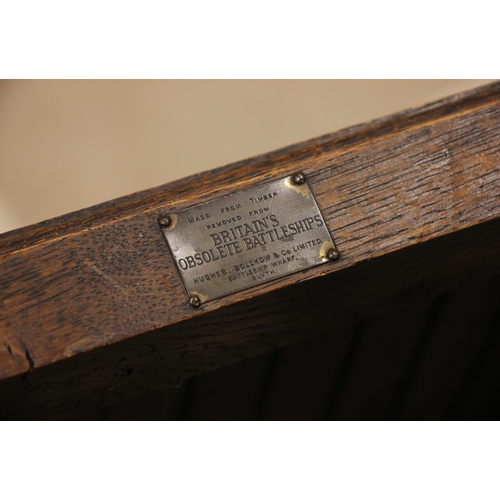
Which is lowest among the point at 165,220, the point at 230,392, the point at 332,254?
the point at 230,392

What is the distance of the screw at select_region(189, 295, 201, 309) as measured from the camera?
0.62 m

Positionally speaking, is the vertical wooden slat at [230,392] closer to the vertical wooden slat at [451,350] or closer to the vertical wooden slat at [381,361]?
the vertical wooden slat at [381,361]

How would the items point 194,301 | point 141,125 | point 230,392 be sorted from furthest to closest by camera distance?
point 141,125 < point 230,392 < point 194,301

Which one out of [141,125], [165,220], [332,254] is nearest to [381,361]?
[332,254]

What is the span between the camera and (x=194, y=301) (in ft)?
2.04

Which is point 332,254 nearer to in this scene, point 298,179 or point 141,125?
point 298,179

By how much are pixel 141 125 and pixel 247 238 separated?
28.2 inches

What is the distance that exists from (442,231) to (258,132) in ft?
2.33

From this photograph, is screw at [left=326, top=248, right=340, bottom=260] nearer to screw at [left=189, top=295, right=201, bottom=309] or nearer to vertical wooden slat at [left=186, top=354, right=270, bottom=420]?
screw at [left=189, top=295, right=201, bottom=309]

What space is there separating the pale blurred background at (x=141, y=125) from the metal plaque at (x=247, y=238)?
0.62m

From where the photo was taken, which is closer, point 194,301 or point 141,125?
point 194,301

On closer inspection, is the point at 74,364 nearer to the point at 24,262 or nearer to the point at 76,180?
the point at 24,262

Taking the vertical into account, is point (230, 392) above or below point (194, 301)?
below

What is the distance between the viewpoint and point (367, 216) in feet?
2.17
